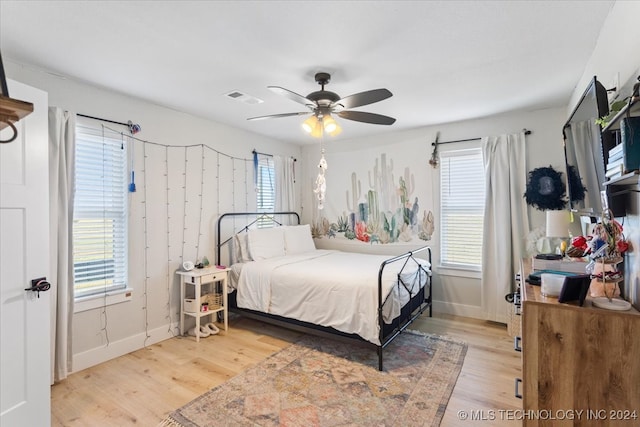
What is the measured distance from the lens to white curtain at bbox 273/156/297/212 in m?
4.82

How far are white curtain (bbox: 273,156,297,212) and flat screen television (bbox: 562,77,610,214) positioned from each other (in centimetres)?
348

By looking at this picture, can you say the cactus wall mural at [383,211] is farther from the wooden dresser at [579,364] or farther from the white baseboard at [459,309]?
the wooden dresser at [579,364]

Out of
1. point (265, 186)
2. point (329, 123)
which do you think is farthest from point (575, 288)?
point (265, 186)

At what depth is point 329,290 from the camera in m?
2.94

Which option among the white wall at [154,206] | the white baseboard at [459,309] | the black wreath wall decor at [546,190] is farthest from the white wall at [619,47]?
the white wall at [154,206]

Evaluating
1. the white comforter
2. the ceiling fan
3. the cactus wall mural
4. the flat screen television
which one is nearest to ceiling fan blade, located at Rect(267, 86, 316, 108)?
the ceiling fan

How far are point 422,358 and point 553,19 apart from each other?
2695 mm

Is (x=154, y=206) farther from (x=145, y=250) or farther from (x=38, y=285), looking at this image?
(x=38, y=285)

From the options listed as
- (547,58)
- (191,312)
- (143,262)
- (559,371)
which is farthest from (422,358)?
(143,262)

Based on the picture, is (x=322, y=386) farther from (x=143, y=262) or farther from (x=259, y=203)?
(x=259, y=203)

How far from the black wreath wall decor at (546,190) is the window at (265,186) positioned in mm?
3274

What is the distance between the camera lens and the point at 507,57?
90.6 inches

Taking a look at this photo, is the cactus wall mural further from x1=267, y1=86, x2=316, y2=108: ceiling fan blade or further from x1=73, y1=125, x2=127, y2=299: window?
x1=73, y1=125, x2=127, y2=299: window

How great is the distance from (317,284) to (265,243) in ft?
4.09
